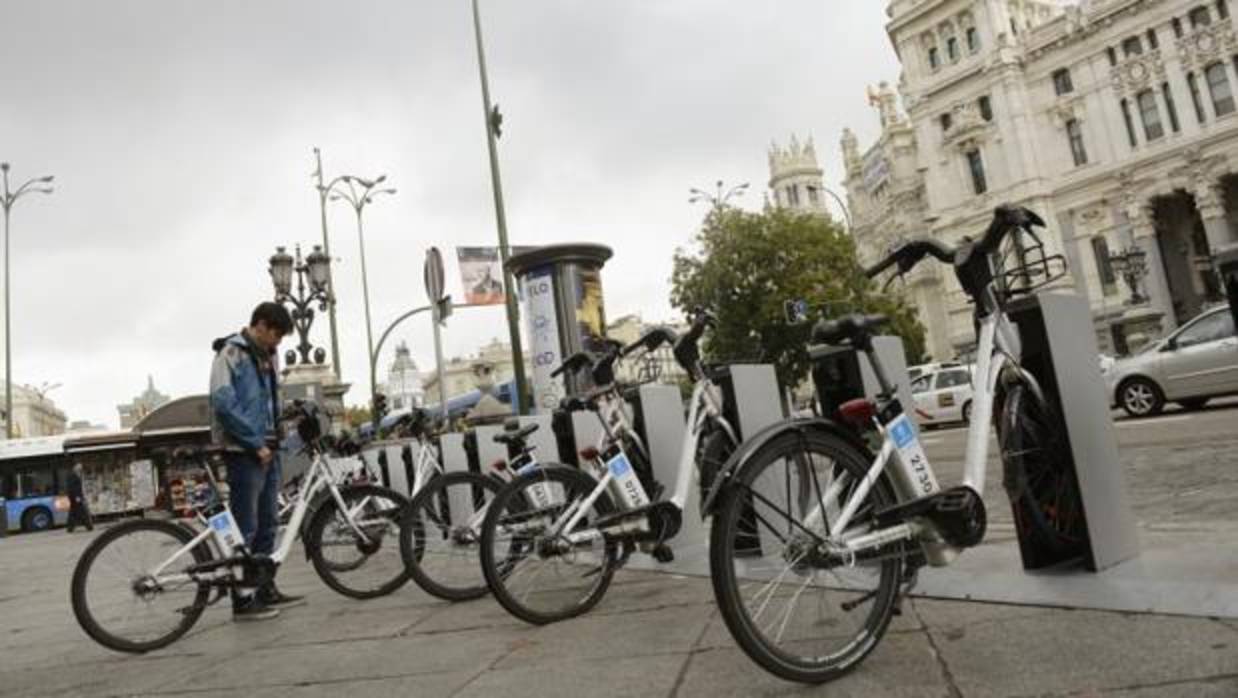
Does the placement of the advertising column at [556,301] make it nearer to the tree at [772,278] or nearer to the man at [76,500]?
the man at [76,500]

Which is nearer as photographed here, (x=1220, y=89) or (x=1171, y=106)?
(x=1220, y=89)

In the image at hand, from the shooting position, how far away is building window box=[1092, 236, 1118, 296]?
45.5 meters

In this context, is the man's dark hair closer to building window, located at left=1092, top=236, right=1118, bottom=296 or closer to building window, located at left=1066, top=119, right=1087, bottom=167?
building window, located at left=1092, top=236, right=1118, bottom=296

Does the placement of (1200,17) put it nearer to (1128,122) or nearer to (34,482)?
(1128,122)

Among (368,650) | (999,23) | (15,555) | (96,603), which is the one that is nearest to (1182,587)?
(368,650)

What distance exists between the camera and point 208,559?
504 centimetres

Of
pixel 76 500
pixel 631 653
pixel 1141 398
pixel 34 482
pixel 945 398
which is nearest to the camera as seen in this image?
pixel 631 653

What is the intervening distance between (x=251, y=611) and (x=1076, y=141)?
51514 millimetres

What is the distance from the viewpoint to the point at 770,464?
273 cm

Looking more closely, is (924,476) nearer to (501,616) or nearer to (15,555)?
(501,616)

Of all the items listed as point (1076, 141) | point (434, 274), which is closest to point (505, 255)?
point (434, 274)

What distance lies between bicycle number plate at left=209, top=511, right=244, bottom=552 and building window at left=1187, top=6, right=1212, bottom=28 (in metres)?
49.7

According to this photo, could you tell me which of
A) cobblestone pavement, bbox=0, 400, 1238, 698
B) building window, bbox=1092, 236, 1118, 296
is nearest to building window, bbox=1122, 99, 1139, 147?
building window, bbox=1092, 236, 1118, 296

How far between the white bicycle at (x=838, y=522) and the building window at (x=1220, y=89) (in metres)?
47.8
